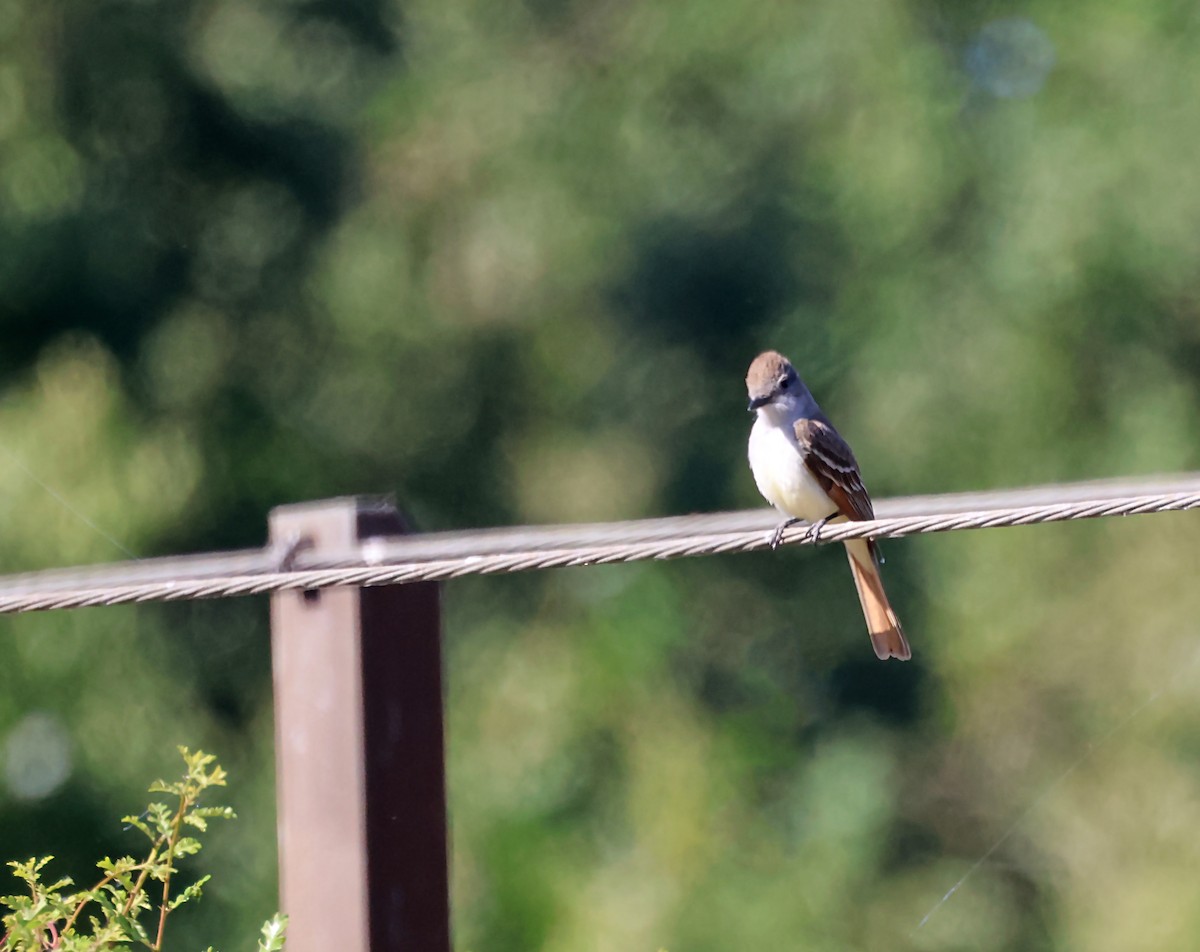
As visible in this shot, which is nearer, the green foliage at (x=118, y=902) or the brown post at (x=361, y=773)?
the green foliage at (x=118, y=902)

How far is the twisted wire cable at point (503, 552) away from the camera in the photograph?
7.00 ft

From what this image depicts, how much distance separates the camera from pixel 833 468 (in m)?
4.40

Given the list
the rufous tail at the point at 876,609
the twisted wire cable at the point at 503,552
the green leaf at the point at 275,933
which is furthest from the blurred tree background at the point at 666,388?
the green leaf at the point at 275,933

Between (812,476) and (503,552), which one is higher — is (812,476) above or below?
above

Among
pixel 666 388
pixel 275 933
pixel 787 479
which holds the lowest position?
pixel 275 933

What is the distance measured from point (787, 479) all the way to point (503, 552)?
1.99 meters

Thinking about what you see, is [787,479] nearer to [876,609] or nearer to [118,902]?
[876,609]

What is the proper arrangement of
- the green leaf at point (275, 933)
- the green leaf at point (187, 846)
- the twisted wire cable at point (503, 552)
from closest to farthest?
1. the green leaf at point (275, 933)
2. the green leaf at point (187, 846)
3. the twisted wire cable at point (503, 552)

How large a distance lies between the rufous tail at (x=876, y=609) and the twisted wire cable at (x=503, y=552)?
1.58m

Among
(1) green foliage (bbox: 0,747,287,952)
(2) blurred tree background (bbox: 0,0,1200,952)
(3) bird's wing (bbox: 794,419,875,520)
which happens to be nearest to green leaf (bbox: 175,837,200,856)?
(1) green foliage (bbox: 0,747,287,952)

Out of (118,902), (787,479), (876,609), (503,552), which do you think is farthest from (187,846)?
(876,609)

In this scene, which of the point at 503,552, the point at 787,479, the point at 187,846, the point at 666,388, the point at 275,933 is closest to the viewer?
the point at 275,933

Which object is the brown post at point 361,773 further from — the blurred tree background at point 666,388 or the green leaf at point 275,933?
the blurred tree background at point 666,388

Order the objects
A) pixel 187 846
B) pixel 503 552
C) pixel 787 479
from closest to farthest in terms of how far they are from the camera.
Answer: pixel 187 846, pixel 503 552, pixel 787 479
